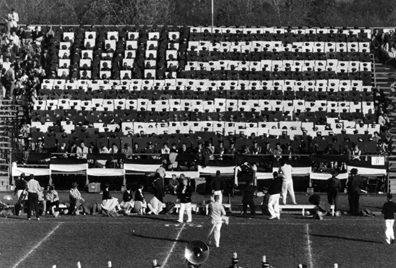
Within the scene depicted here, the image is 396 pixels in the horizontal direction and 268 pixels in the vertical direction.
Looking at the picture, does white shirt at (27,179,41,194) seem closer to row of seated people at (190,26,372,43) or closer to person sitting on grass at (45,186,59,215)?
person sitting on grass at (45,186,59,215)

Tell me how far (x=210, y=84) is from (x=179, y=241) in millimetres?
21646

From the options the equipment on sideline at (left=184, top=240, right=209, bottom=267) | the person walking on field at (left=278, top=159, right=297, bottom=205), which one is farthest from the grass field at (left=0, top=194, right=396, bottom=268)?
the equipment on sideline at (left=184, top=240, right=209, bottom=267)

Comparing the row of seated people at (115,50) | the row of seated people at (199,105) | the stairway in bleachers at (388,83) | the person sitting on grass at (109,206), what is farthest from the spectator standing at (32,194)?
the stairway in bleachers at (388,83)

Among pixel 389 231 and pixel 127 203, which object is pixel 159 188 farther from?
pixel 389 231

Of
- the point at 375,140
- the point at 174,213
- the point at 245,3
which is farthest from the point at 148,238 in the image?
the point at 245,3

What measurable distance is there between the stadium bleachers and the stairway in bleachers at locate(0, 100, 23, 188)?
1.45 metres

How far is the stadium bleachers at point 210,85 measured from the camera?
59.3 metres

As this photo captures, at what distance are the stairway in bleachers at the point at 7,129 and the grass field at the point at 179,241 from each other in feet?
33.4

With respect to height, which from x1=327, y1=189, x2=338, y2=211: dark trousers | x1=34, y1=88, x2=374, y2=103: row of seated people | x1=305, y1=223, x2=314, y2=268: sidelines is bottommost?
x1=305, y1=223, x2=314, y2=268: sidelines

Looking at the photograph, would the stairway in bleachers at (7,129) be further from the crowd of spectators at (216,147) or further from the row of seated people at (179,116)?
the row of seated people at (179,116)

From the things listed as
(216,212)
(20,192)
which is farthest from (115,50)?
(216,212)

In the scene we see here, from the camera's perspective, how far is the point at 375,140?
57.2 meters

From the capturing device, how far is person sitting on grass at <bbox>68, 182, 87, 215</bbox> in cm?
4841

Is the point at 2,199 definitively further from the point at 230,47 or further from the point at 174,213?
the point at 230,47
